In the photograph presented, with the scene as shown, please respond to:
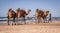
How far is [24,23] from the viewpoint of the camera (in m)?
3.24

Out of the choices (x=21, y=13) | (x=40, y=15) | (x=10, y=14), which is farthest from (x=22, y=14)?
(x=40, y=15)

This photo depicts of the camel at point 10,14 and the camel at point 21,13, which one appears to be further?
the camel at point 21,13

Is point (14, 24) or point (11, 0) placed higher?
point (11, 0)

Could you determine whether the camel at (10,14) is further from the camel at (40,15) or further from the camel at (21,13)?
the camel at (40,15)

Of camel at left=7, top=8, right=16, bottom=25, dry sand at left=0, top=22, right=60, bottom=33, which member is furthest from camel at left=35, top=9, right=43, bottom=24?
camel at left=7, top=8, right=16, bottom=25

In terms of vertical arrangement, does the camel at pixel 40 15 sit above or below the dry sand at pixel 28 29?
above

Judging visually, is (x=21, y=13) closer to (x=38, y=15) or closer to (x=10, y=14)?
(x=10, y=14)

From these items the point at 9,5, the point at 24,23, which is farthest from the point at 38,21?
the point at 9,5

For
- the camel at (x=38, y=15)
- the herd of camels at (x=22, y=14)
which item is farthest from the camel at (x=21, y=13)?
the camel at (x=38, y=15)

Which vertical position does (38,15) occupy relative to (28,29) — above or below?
above

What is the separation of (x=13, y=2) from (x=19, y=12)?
0.34 meters

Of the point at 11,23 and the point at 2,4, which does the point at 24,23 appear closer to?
the point at 11,23

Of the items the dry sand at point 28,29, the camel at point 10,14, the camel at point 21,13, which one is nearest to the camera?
the dry sand at point 28,29

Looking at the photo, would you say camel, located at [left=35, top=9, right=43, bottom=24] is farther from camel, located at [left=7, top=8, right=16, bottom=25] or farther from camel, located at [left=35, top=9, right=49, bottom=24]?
camel, located at [left=7, top=8, right=16, bottom=25]
